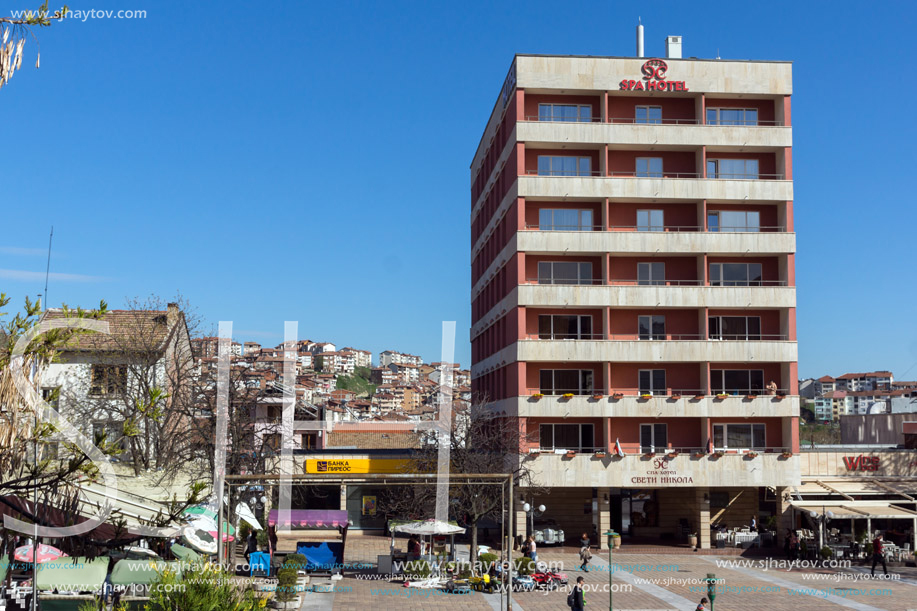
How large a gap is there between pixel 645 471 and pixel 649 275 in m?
10.7

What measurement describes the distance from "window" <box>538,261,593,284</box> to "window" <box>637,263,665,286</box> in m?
2.77

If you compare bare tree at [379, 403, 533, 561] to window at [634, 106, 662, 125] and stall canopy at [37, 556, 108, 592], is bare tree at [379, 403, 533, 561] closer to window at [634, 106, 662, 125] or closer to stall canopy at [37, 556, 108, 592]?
window at [634, 106, 662, 125]

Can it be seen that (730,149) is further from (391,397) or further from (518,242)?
(391,397)

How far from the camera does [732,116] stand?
50719mm

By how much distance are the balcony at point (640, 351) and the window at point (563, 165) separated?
9.38m

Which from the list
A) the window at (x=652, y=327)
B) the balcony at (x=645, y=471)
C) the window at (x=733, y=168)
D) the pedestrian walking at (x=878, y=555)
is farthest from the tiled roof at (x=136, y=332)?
the pedestrian walking at (x=878, y=555)

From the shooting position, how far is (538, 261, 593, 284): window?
50219mm

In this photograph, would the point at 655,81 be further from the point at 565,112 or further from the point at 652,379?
the point at 652,379

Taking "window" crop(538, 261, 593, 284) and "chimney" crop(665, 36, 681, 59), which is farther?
"chimney" crop(665, 36, 681, 59)

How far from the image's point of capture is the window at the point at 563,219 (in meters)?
50.2

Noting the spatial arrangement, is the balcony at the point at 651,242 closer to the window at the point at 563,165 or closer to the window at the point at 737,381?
the window at the point at 563,165

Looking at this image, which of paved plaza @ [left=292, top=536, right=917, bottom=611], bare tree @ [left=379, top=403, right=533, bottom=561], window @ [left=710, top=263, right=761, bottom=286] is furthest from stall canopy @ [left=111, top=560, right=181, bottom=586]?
window @ [left=710, top=263, right=761, bottom=286]

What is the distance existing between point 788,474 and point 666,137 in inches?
750

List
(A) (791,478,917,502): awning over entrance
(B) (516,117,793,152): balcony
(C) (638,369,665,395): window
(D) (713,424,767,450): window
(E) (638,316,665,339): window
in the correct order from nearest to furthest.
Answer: (A) (791,478,917,502): awning over entrance < (B) (516,117,793,152): balcony < (D) (713,424,767,450): window < (C) (638,369,665,395): window < (E) (638,316,665,339): window
